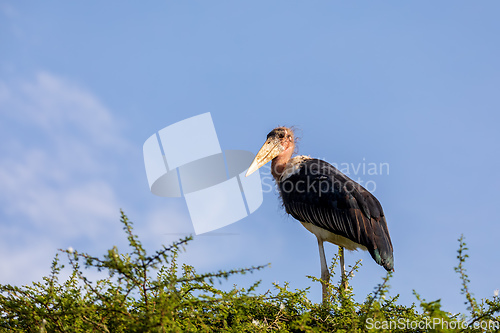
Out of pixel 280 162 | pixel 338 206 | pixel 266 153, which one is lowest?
pixel 338 206

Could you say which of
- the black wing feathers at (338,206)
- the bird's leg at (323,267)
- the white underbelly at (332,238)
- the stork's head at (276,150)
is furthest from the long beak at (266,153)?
the bird's leg at (323,267)

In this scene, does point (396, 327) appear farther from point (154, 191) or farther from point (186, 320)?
point (154, 191)

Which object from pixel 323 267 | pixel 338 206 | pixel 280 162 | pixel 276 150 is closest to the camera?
pixel 338 206

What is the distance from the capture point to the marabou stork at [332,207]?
7.39 meters

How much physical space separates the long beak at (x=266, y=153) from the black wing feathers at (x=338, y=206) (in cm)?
77

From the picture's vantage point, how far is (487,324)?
499 centimetres

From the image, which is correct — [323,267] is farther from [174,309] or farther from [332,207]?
[174,309]

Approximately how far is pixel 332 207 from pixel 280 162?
73.8 inches

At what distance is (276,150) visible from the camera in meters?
9.49

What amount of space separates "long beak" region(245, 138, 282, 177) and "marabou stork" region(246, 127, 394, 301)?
0.03 metres

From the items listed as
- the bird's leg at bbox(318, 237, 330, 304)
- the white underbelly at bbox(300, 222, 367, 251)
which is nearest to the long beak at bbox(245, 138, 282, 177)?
the white underbelly at bbox(300, 222, 367, 251)

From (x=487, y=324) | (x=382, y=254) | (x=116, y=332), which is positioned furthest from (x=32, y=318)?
(x=382, y=254)

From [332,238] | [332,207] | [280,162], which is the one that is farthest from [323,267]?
[280,162]

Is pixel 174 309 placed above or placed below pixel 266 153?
below
